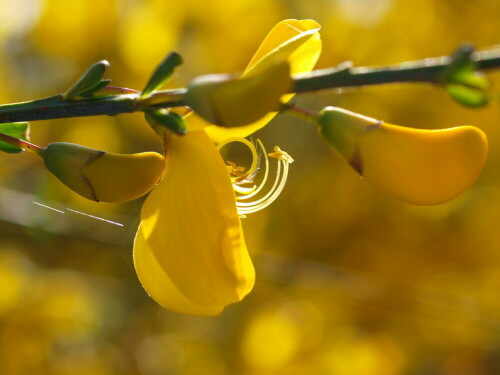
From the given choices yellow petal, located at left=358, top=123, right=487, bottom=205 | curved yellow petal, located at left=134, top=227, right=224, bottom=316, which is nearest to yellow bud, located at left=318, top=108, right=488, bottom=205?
yellow petal, located at left=358, top=123, right=487, bottom=205

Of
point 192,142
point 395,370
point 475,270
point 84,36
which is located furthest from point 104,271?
point 192,142

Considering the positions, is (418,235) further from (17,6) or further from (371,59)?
(17,6)

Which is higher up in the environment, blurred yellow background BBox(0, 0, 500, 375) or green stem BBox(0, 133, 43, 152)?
green stem BBox(0, 133, 43, 152)

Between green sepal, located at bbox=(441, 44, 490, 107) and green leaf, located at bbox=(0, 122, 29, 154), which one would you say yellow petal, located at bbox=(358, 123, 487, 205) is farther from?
green leaf, located at bbox=(0, 122, 29, 154)

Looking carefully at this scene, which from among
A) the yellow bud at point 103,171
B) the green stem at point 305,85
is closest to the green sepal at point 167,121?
the green stem at point 305,85

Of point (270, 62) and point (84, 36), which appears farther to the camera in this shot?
point (84, 36)

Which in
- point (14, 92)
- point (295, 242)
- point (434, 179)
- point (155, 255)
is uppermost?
point (434, 179)
